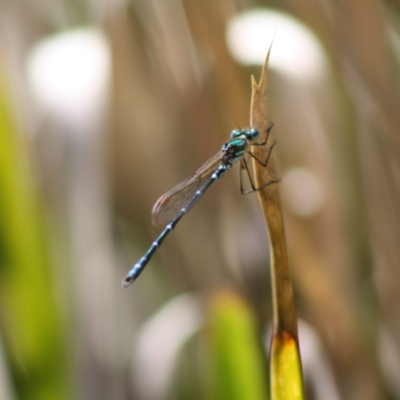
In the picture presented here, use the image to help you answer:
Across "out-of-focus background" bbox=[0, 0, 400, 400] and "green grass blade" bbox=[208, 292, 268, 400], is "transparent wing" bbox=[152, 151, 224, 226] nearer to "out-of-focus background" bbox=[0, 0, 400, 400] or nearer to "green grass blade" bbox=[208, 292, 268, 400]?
"out-of-focus background" bbox=[0, 0, 400, 400]

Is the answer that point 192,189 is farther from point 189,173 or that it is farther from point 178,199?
point 189,173

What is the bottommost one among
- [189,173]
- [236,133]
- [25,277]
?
[25,277]

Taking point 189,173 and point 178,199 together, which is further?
point 189,173

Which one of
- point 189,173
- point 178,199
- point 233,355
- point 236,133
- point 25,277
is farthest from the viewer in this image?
point 189,173

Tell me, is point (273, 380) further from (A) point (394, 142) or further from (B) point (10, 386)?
(A) point (394, 142)

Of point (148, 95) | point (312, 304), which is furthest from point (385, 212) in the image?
point (148, 95)

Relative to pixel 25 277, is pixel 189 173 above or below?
above

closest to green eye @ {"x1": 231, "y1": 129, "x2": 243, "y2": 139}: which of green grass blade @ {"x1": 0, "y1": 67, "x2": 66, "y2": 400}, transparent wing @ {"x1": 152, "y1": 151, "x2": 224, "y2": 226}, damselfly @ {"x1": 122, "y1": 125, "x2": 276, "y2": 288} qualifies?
damselfly @ {"x1": 122, "y1": 125, "x2": 276, "y2": 288}

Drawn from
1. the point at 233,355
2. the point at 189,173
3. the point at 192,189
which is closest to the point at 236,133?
the point at 192,189
